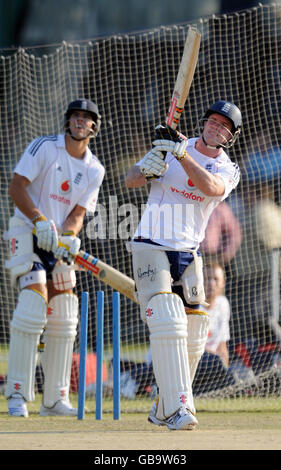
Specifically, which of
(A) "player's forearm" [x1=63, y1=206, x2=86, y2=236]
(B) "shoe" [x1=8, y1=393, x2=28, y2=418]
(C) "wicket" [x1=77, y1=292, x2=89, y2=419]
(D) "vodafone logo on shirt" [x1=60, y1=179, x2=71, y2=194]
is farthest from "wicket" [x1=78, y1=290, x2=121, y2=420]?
(D) "vodafone logo on shirt" [x1=60, y1=179, x2=71, y2=194]

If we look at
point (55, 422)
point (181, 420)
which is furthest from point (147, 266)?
point (55, 422)

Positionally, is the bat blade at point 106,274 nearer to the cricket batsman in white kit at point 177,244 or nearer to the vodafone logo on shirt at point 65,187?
the vodafone logo on shirt at point 65,187

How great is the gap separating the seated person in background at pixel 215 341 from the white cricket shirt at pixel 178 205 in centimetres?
247

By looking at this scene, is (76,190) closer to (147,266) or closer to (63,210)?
(63,210)

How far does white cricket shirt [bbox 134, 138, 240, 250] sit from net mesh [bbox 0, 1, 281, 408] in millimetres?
2752

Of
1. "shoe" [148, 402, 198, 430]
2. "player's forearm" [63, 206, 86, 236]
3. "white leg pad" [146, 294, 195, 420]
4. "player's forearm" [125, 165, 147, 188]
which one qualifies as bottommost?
"shoe" [148, 402, 198, 430]

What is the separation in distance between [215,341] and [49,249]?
8.06 feet

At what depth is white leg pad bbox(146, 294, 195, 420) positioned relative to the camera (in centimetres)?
436

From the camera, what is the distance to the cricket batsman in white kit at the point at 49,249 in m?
5.29

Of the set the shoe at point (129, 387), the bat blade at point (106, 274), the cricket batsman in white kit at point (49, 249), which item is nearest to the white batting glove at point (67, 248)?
the cricket batsman in white kit at point (49, 249)

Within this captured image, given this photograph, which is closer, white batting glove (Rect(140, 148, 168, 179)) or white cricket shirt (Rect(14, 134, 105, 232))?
white batting glove (Rect(140, 148, 168, 179))

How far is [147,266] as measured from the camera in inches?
180

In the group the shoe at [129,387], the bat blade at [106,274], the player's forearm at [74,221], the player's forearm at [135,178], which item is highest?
the player's forearm at [74,221]

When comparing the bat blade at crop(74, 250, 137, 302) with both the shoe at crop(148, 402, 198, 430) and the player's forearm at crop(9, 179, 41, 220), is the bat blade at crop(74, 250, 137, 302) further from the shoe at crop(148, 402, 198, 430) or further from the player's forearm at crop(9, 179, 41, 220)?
the shoe at crop(148, 402, 198, 430)
